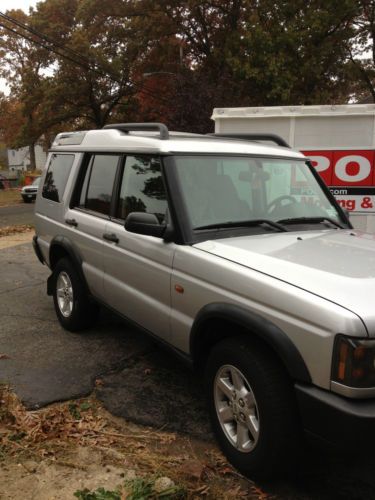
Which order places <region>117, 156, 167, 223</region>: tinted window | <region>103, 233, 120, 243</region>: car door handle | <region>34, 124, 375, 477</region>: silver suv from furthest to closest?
<region>103, 233, 120, 243</region>: car door handle
<region>117, 156, 167, 223</region>: tinted window
<region>34, 124, 375, 477</region>: silver suv

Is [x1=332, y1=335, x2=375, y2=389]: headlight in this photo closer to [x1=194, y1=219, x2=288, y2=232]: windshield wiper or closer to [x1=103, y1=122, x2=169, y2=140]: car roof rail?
[x1=194, y1=219, x2=288, y2=232]: windshield wiper

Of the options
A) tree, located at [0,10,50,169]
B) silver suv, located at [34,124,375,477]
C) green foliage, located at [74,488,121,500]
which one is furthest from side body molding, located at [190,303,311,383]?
tree, located at [0,10,50,169]

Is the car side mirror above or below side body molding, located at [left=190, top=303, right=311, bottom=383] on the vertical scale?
above

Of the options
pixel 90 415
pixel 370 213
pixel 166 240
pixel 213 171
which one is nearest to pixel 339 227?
pixel 213 171

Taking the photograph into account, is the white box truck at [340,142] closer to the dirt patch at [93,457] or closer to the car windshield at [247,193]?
the car windshield at [247,193]

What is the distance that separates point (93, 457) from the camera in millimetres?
2918

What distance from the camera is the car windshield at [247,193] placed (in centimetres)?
333

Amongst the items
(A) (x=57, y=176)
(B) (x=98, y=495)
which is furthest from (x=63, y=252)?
(B) (x=98, y=495)

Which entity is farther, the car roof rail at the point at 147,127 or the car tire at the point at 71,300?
the car tire at the point at 71,300

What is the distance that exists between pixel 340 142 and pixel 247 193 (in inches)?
188

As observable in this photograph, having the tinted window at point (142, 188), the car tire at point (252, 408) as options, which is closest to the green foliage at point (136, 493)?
the car tire at point (252, 408)

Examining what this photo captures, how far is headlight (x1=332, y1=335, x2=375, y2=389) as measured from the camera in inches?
83.7

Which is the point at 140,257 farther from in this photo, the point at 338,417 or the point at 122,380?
the point at 338,417

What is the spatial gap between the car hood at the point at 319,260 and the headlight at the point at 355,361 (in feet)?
0.26
